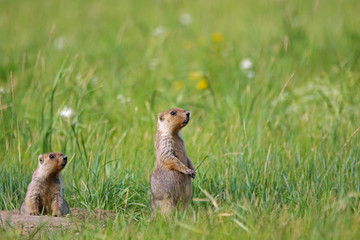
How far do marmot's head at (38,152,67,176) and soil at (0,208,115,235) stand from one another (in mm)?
446

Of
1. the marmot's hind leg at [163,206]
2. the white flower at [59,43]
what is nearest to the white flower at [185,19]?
the white flower at [59,43]

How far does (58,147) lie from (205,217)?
2305 millimetres

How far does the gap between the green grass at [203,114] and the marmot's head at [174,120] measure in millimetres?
459

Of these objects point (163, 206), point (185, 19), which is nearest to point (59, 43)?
point (185, 19)

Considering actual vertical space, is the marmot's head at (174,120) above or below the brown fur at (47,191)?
above

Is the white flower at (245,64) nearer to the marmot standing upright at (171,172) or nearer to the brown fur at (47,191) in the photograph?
the marmot standing upright at (171,172)

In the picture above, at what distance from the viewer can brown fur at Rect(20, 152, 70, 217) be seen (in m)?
4.44

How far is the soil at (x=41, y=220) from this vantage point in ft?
13.1

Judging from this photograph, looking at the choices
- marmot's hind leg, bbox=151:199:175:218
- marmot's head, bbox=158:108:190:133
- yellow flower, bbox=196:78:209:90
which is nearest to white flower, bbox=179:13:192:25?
yellow flower, bbox=196:78:209:90

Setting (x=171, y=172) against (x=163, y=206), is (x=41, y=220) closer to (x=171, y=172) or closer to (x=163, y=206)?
(x=163, y=206)

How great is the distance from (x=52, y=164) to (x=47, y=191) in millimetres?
234

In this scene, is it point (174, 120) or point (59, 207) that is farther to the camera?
point (174, 120)

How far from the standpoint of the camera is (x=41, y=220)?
4016 mm

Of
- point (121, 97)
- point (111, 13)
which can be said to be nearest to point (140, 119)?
point (121, 97)
